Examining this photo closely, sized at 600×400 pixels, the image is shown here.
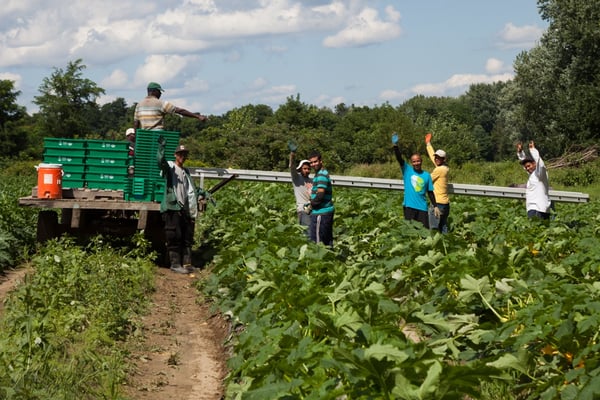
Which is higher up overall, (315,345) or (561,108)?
(561,108)

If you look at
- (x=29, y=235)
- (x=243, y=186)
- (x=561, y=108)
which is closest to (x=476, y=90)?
(x=561, y=108)

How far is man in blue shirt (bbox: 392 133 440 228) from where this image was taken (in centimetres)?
1283

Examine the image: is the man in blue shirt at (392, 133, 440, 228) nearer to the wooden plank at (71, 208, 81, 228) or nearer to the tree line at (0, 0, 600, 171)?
the wooden plank at (71, 208, 81, 228)

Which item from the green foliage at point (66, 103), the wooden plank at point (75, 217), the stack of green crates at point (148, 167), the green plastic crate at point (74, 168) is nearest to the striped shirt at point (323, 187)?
the stack of green crates at point (148, 167)

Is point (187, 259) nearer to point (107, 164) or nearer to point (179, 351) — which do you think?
point (107, 164)

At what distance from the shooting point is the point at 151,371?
8.10 meters

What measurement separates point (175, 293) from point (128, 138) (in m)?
2.75

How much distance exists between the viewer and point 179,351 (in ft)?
29.9

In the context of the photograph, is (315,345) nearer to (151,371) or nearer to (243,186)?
(151,371)

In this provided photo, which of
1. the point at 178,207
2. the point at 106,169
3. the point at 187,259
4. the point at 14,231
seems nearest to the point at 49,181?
the point at 106,169

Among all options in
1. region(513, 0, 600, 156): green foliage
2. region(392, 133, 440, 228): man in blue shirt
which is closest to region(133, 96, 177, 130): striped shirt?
region(392, 133, 440, 228): man in blue shirt

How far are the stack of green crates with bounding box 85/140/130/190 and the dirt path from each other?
1825 mm

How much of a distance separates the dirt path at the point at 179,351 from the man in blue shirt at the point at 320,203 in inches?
70.2

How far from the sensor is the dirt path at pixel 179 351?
7559 mm
